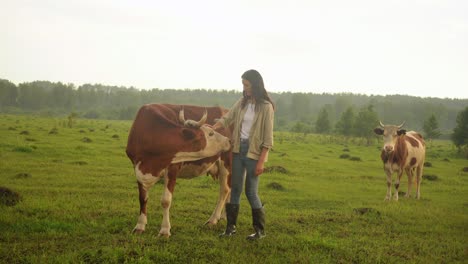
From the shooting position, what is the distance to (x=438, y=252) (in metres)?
6.59

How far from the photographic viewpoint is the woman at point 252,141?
5941mm

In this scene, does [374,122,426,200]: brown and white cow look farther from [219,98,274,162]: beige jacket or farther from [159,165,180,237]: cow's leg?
[159,165,180,237]: cow's leg

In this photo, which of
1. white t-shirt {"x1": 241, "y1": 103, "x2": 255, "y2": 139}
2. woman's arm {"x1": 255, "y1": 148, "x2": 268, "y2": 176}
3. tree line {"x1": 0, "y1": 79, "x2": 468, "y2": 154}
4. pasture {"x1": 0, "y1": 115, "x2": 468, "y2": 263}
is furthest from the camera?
tree line {"x1": 0, "y1": 79, "x2": 468, "y2": 154}

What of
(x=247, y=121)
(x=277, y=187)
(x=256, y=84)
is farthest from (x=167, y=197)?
(x=277, y=187)

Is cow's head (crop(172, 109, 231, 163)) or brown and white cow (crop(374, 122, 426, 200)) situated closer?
cow's head (crop(172, 109, 231, 163))

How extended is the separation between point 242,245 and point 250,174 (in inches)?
45.5

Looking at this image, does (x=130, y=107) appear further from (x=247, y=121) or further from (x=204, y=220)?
(x=247, y=121)

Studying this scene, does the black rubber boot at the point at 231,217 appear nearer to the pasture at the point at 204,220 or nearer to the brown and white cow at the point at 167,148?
the pasture at the point at 204,220

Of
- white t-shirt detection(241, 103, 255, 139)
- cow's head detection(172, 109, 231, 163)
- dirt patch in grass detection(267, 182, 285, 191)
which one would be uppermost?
white t-shirt detection(241, 103, 255, 139)

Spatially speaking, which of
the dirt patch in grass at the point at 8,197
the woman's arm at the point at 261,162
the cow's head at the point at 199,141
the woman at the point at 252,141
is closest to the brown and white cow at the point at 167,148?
the cow's head at the point at 199,141

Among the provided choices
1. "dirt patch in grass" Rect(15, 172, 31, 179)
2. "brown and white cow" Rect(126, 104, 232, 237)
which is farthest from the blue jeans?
"dirt patch in grass" Rect(15, 172, 31, 179)

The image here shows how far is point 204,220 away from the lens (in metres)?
7.65

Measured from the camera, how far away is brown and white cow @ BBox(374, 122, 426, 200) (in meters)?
11.8

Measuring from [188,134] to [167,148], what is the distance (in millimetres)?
430
